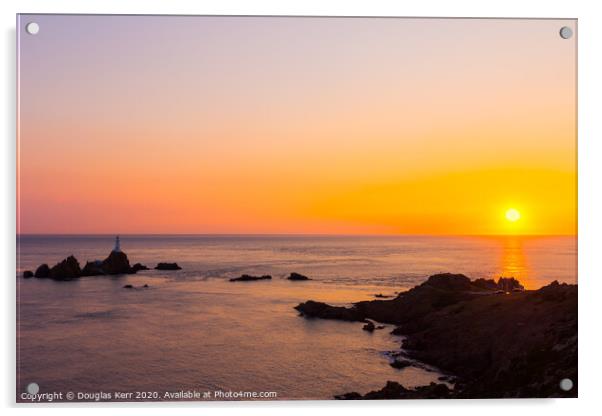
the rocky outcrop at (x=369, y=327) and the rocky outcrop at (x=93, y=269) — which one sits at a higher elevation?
the rocky outcrop at (x=93, y=269)

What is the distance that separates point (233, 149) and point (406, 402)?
7.41 ft

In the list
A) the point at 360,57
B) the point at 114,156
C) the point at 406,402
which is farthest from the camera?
the point at 114,156

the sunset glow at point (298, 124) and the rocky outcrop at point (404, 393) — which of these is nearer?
the rocky outcrop at point (404, 393)

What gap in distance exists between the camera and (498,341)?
3400 mm

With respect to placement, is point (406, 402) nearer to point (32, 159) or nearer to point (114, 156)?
point (114, 156)

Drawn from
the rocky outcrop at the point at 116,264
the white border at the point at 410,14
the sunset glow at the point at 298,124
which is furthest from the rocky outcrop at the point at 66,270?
the white border at the point at 410,14

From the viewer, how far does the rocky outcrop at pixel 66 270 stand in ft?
11.8

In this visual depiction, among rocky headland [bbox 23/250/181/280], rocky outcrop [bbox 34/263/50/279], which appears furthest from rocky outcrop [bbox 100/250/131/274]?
rocky outcrop [bbox 34/263/50/279]

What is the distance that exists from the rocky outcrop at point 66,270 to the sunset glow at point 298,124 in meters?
0.33

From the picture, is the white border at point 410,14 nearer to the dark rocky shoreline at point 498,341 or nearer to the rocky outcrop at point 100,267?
the dark rocky shoreline at point 498,341

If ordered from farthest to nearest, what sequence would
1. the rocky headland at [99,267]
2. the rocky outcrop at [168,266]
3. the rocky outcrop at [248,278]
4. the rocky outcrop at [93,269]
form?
the rocky outcrop at [168,266]
the rocky outcrop at [248,278]
the rocky outcrop at [93,269]
the rocky headland at [99,267]

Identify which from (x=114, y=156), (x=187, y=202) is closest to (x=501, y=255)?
(x=187, y=202)

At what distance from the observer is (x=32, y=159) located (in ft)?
10.8

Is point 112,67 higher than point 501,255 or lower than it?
higher
